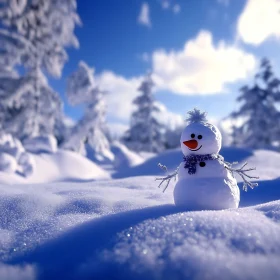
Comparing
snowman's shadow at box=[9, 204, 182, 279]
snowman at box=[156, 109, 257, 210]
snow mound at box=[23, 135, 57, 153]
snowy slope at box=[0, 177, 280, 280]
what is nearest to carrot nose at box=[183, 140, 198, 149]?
snowman at box=[156, 109, 257, 210]

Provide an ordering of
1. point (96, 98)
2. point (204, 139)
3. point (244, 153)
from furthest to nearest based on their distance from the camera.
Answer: point (96, 98) → point (244, 153) → point (204, 139)

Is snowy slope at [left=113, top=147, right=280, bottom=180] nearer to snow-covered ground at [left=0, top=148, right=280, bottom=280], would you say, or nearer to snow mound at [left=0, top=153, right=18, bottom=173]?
snow mound at [left=0, top=153, right=18, bottom=173]

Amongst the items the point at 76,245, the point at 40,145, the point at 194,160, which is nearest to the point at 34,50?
the point at 40,145

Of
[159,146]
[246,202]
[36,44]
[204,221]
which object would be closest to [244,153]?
[246,202]

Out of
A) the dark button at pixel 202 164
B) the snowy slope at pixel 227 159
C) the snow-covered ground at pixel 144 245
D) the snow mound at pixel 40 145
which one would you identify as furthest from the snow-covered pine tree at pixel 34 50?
the dark button at pixel 202 164

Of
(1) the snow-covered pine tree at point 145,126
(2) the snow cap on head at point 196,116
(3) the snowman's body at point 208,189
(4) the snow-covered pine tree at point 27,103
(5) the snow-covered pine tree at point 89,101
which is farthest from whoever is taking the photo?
(1) the snow-covered pine tree at point 145,126

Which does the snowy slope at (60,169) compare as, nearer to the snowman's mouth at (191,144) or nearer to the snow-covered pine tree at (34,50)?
the snow-covered pine tree at (34,50)

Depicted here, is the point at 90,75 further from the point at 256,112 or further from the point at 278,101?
the point at 278,101

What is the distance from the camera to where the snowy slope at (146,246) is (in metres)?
1.32

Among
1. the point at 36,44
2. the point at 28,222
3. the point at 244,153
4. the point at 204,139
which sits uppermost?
the point at 36,44

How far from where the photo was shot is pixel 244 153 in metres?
8.05

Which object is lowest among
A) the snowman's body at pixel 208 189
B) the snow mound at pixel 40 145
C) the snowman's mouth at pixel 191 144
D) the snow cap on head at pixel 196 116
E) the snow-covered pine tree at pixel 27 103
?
the snowman's body at pixel 208 189

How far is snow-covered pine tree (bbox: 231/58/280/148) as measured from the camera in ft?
49.6

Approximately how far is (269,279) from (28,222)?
5.97ft
